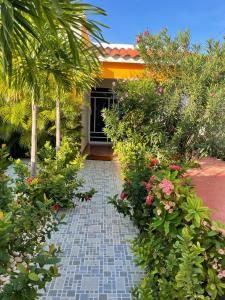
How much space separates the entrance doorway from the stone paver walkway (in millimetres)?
10878

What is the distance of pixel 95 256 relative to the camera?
4.27 metres

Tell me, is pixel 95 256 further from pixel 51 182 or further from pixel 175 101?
pixel 175 101

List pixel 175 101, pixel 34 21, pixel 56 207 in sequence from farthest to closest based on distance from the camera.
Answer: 1. pixel 175 101
2. pixel 56 207
3. pixel 34 21

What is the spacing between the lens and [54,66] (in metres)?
5.39

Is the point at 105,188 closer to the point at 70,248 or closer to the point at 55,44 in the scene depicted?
the point at 70,248

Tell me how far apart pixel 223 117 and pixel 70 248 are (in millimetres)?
5034

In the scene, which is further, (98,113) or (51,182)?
(98,113)

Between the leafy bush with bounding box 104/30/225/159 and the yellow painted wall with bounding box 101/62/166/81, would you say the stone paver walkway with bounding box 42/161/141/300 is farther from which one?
the yellow painted wall with bounding box 101/62/166/81

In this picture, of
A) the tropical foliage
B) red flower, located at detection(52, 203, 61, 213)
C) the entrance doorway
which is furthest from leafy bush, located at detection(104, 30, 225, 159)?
the entrance doorway

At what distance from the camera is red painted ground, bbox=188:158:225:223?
18.3 ft

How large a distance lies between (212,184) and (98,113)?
11022mm

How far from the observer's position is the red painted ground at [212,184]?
5.59 metres

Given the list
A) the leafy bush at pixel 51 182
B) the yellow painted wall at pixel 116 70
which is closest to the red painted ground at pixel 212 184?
the leafy bush at pixel 51 182

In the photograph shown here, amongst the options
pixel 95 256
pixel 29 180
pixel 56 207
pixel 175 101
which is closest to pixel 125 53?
pixel 175 101
